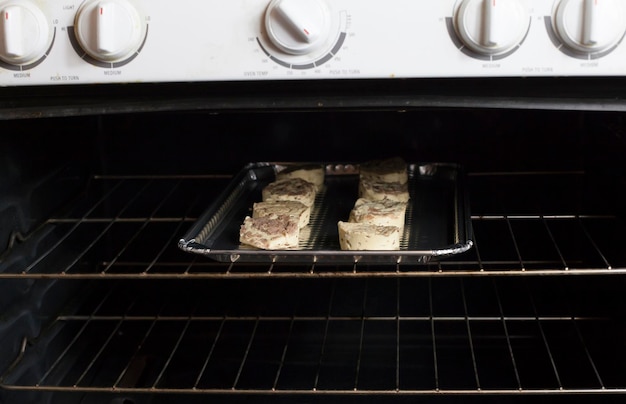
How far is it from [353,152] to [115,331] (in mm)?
619

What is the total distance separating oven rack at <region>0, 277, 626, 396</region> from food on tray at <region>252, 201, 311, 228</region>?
241 millimetres

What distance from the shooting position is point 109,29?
108 cm

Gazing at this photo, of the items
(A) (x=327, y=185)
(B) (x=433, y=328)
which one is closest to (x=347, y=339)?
(B) (x=433, y=328)

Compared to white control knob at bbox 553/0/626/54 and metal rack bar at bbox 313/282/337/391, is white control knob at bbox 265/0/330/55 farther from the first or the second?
metal rack bar at bbox 313/282/337/391

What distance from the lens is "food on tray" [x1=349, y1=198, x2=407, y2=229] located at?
1420 millimetres

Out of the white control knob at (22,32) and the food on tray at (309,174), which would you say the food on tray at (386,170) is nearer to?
the food on tray at (309,174)

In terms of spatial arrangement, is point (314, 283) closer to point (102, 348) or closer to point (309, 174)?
point (309, 174)

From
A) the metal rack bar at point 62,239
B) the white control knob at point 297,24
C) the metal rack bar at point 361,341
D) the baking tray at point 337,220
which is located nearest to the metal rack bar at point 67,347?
the metal rack bar at point 62,239

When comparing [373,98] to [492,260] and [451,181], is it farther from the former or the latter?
[492,260]

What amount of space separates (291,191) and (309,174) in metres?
0.10

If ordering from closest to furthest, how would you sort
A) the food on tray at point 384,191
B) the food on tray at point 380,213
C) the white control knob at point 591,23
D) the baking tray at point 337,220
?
the white control knob at point 591,23
the baking tray at point 337,220
the food on tray at point 380,213
the food on tray at point 384,191

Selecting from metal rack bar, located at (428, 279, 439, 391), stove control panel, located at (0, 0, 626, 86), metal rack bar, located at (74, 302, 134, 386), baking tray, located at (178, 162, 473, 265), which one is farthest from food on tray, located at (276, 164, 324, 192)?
stove control panel, located at (0, 0, 626, 86)

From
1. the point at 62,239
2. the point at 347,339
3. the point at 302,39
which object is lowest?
the point at 347,339

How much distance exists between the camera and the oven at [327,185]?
1.08 metres
